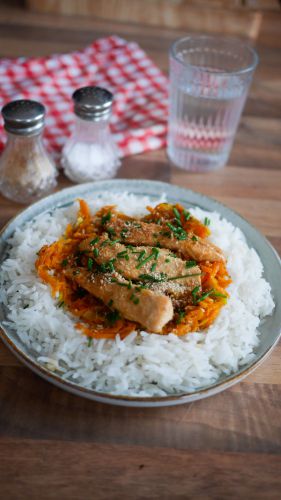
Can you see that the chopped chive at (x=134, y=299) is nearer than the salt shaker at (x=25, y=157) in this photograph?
Yes

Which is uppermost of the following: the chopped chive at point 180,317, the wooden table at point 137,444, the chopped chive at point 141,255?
the chopped chive at point 141,255

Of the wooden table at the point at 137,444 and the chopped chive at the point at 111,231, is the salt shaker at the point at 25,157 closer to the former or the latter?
the chopped chive at the point at 111,231

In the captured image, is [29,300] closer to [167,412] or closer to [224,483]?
[167,412]

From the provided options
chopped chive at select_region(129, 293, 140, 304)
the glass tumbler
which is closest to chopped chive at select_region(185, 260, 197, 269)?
chopped chive at select_region(129, 293, 140, 304)

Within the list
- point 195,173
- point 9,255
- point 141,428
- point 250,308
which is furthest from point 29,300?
point 195,173

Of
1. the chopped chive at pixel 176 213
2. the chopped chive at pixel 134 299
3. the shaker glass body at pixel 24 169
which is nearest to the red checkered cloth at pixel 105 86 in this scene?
the shaker glass body at pixel 24 169

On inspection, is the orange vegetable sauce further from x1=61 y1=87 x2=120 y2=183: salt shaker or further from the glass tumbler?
the glass tumbler
